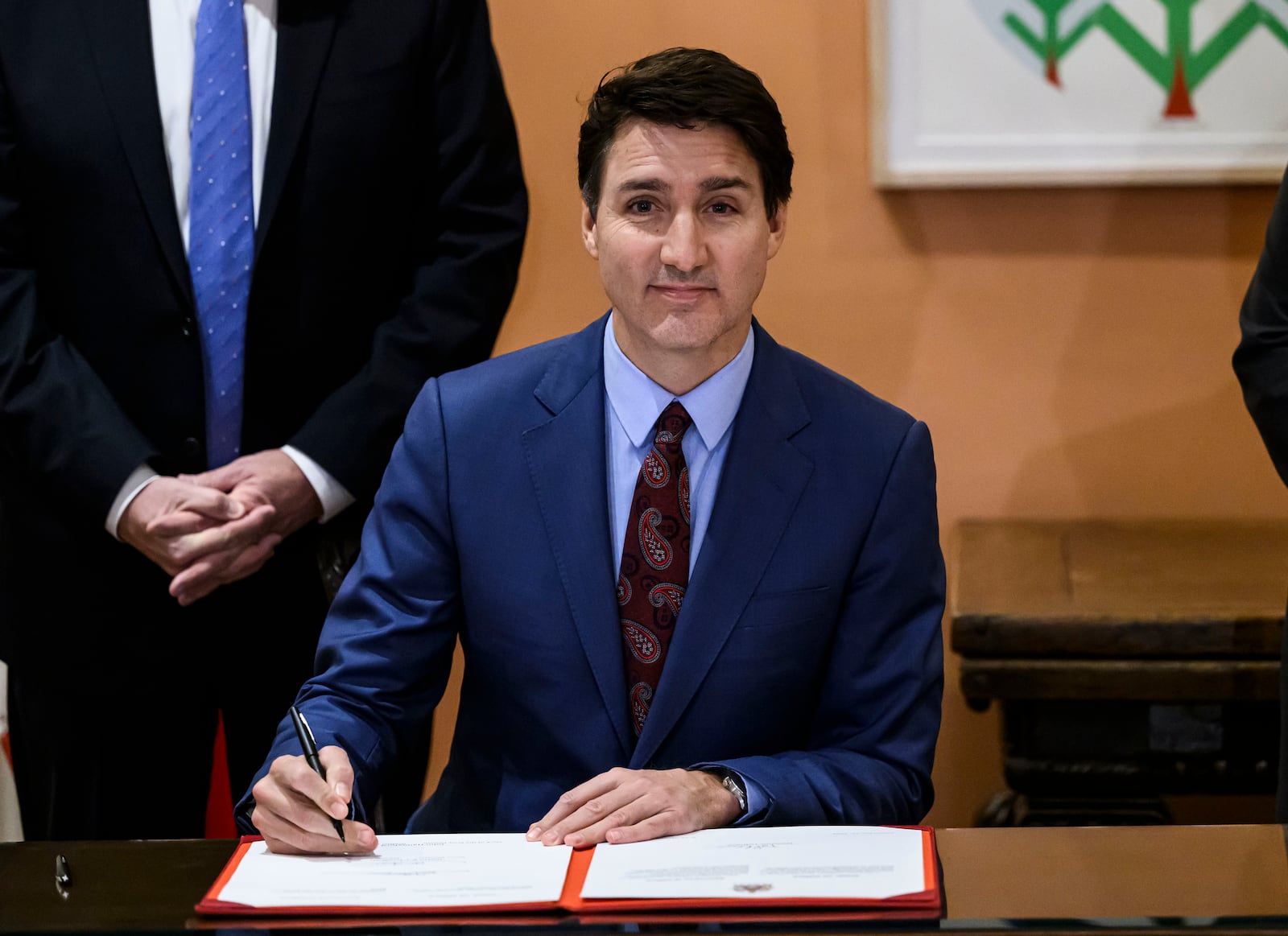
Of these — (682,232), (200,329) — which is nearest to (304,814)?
(682,232)

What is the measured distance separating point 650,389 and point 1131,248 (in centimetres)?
153

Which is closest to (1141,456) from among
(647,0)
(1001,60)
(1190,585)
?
(1190,585)

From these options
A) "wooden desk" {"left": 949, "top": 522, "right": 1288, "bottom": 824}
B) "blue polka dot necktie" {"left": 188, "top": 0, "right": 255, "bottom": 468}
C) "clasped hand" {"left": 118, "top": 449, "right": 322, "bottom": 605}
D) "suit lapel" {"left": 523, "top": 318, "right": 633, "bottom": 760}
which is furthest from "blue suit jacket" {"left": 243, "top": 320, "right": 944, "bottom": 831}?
"wooden desk" {"left": 949, "top": 522, "right": 1288, "bottom": 824}

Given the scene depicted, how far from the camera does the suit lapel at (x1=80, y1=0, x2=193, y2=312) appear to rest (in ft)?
7.27

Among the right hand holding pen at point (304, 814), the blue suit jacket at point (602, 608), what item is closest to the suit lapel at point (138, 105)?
the blue suit jacket at point (602, 608)

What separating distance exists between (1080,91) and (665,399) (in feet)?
4.87

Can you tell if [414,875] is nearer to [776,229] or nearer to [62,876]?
[62,876]

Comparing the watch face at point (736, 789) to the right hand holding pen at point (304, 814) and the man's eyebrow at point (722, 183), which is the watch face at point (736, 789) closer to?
the right hand holding pen at point (304, 814)

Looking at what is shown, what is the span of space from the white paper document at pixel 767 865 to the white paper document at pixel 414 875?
0.16ft

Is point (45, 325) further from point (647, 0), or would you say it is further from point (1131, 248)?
point (1131, 248)

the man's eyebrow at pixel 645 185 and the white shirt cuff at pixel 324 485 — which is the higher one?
the man's eyebrow at pixel 645 185

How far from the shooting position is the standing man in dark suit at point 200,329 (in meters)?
Result: 2.21

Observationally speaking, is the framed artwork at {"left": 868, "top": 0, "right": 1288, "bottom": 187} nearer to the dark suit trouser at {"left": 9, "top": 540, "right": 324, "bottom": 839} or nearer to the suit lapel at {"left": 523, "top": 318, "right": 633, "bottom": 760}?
the suit lapel at {"left": 523, "top": 318, "right": 633, "bottom": 760}

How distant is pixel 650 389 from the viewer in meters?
1.80
